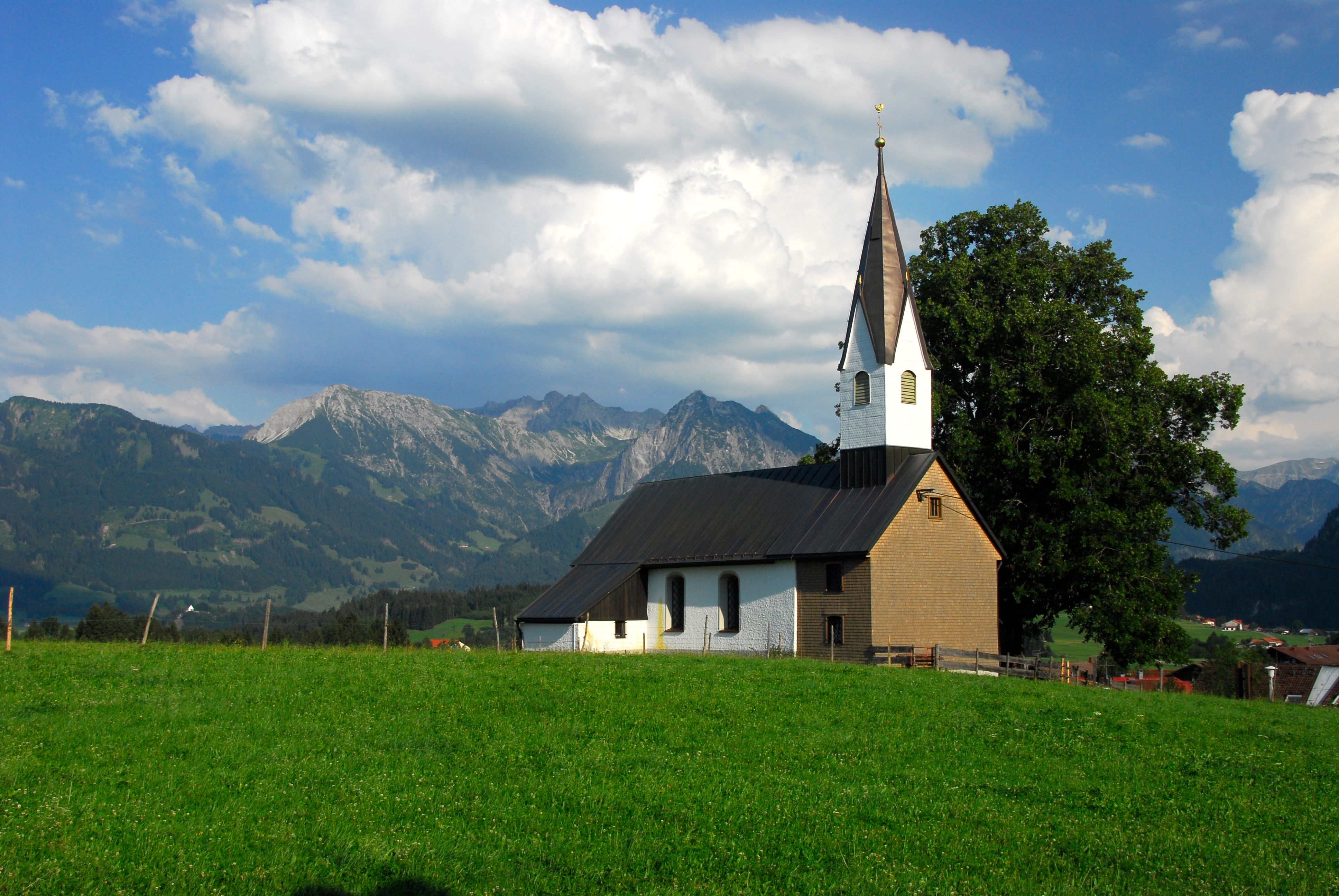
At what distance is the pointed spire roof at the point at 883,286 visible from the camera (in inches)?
1577

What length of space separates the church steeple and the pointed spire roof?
4 centimetres

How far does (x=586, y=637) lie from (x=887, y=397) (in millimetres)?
15269

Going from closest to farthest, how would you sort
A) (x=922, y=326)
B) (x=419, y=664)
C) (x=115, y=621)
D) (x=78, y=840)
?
1. (x=78, y=840)
2. (x=419, y=664)
3. (x=922, y=326)
4. (x=115, y=621)

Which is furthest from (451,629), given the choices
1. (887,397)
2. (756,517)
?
(887,397)

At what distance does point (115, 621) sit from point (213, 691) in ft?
183

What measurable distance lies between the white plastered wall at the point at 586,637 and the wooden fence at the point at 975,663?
1179 centimetres

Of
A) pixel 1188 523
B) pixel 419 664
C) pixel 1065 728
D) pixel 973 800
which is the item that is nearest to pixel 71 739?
pixel 419 664

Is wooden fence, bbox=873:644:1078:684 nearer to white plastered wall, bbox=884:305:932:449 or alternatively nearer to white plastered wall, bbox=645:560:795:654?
white plastered wall, bbox=645:560:795:654

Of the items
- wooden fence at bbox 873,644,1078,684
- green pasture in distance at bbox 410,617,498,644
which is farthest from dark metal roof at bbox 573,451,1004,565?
green pasture in distance at bbox 410,617,498,644

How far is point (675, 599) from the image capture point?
44.1 m

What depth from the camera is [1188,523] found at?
38.2 metres

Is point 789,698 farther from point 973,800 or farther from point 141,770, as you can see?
point 141,770

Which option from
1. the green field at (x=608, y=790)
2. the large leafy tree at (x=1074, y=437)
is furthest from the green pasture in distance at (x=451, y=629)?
the green field at (x=608, y=790)

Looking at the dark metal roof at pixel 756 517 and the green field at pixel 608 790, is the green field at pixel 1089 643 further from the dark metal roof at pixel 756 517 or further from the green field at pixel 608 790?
the green field at pixel 608 790
